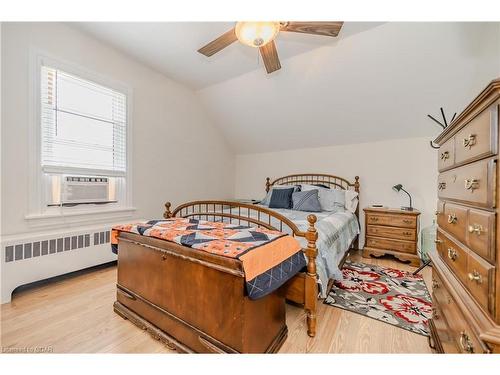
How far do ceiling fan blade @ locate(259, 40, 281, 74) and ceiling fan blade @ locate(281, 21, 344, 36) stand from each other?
219mm

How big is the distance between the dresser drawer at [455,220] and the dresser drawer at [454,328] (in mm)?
268

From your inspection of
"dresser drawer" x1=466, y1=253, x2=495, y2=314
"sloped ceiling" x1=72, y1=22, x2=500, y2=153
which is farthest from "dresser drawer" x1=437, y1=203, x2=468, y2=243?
"sloped ceiling" x1=72, y1=22, x2=500, y2=153

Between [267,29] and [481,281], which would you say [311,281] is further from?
[267,29]

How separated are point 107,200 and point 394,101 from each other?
3.83 metres

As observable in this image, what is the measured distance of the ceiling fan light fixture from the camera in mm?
1541

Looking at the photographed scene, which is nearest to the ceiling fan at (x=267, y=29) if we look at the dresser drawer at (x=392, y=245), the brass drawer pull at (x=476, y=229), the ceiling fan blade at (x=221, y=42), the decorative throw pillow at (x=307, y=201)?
the ceiling fan blade at (x=221, y=42)

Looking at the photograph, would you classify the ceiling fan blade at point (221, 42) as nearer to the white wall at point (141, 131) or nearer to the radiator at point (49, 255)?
the white wall at point (141, 131)

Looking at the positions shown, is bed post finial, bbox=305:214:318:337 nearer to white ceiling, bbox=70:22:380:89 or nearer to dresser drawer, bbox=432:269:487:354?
dresser drawer, bbox=432:269:487:354

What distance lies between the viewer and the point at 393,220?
3.04m

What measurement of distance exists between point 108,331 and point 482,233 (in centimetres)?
212

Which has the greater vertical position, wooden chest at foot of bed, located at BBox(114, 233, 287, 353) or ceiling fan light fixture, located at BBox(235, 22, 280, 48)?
ceiling fan light fixture, located at BBox(235, 22, 280, 48)

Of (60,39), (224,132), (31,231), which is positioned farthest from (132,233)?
(224,132)

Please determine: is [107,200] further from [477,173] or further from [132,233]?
[477,173]

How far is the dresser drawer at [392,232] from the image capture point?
116 inches
